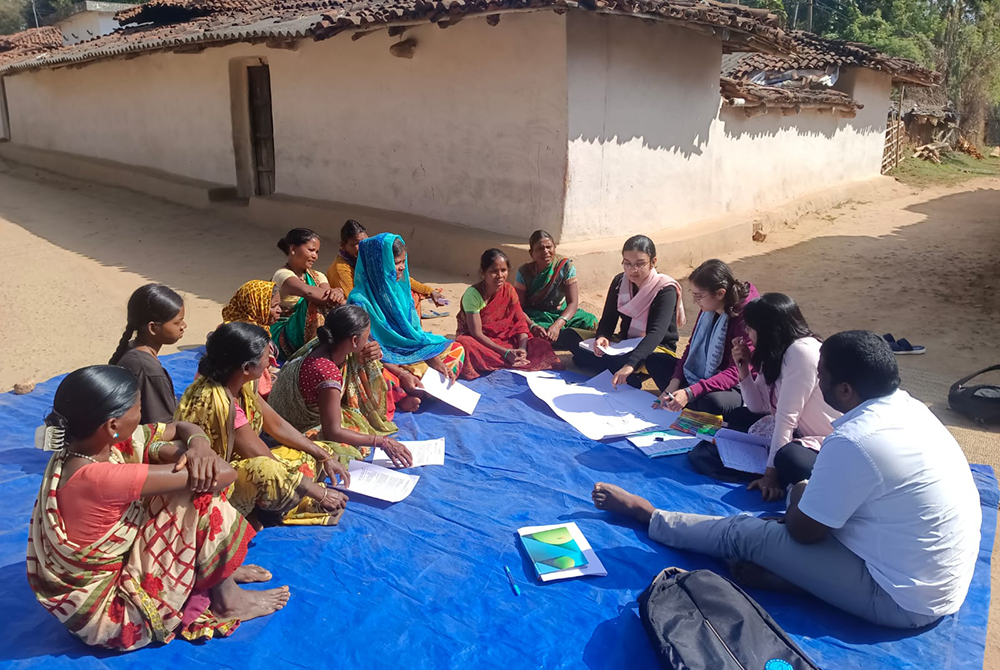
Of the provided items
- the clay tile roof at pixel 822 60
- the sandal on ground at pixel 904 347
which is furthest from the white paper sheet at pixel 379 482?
the clay tile roof at pixel 822 60

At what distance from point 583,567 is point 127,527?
62.5 inches

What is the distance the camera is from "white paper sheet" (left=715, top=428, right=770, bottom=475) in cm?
345

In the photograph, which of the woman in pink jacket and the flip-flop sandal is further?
the flip-flop sandal

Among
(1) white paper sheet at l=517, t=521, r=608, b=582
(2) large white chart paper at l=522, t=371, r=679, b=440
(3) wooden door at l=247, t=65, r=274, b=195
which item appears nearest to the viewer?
(1) white paper sheet at l=517, t=521, r=608, b=582

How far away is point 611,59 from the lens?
23.2 feet

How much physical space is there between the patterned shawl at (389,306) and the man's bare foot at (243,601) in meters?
2.10

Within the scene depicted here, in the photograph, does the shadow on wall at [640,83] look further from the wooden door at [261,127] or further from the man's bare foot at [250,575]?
the wooden door at [261,127]

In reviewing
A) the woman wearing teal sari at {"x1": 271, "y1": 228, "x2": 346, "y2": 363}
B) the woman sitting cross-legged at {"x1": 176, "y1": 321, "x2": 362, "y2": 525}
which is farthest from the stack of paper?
the woman wearing teal sari at {"x1": 271, "y1": 228, "x2": 346, "y2": 363}

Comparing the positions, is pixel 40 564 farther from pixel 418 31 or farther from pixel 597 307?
pixel 418 31

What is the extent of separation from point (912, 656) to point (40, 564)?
8.92ft

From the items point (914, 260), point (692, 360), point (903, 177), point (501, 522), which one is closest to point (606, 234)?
point (692, 360)

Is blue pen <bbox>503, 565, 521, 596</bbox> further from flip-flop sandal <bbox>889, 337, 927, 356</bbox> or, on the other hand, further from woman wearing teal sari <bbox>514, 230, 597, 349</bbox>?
flip-flop sandal <bbox>889, 337, 927, 356</bbox>

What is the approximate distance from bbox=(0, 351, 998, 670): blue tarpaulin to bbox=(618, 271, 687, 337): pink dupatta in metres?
1.28

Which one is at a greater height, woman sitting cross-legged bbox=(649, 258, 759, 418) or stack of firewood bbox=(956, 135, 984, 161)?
woman sitting cross-legged bbox=(649, 258, 759, 418)
